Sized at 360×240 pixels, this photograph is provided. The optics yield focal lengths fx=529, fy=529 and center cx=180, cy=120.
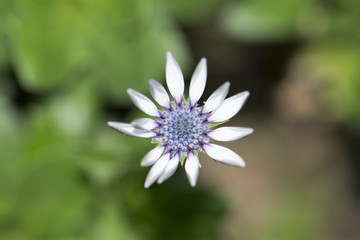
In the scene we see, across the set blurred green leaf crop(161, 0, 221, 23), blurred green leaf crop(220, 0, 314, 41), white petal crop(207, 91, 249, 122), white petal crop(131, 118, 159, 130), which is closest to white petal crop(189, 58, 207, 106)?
white petal crop(207, 91, 249, 122)

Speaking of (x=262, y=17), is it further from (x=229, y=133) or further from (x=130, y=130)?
(x=130, y=130)

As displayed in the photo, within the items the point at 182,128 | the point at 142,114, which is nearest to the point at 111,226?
the point at 142,114

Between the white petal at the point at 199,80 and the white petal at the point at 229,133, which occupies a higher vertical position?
the white petal at the point at 199,80

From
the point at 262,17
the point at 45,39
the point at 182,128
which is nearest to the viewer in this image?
the point at 182,128

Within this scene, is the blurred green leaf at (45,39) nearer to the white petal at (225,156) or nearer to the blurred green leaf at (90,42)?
the blurred green leaf at (90,42)

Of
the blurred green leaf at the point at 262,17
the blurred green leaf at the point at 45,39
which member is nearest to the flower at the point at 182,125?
the blurred green leaf at the point at 45,39

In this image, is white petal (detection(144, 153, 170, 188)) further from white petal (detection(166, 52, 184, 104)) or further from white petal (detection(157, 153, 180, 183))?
white petal (detection(166, 52, 184, 104))
